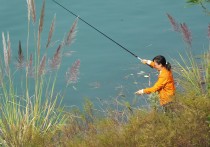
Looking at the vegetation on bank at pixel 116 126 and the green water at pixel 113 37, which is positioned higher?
the vegetation on bank at pixel 116 126

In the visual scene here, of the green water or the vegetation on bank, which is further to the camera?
the green water

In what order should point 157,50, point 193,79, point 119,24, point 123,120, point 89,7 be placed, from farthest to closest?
point 89,7 → point 119,24 → point 157,50 → point 193,79 → point 123,120

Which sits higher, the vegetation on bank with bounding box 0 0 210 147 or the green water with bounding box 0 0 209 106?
the vegetation on bank with bounding box 0 0 210 147

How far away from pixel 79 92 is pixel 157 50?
1.84m

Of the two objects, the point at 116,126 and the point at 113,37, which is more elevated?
the point at 116,126

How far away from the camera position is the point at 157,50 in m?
9.57

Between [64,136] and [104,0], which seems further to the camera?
[104,0]

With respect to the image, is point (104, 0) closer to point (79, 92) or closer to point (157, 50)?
point (157, 50)

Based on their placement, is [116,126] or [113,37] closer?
[116,126]

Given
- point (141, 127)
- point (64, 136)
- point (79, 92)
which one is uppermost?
point (141, 127)

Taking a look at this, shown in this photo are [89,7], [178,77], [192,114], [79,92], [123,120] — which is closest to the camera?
[192,114]

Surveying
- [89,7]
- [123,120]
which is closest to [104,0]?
[89,7]

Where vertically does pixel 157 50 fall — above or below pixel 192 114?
below

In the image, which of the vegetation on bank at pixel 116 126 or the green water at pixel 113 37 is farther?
the green water at pixel 113 37
